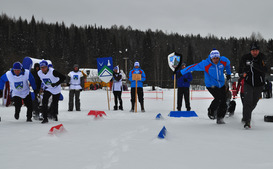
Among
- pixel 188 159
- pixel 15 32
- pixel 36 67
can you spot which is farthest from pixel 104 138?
pixel 15 32

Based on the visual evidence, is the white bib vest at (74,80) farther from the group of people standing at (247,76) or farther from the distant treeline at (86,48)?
the distant treeline at (86,48)

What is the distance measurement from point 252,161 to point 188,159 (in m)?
0.70

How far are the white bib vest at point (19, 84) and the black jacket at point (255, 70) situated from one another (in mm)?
5056

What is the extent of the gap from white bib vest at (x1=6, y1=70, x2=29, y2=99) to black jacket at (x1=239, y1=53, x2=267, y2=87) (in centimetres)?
506

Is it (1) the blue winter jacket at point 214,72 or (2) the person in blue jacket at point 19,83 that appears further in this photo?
(2) the person in blue jacket at point 19,83

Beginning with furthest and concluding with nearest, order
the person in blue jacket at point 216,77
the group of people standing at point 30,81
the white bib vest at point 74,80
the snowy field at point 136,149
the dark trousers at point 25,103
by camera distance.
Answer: the white bib vest at point 74,80, the dark trousers at point 25,103, the group of people standing at point 30,81, the person in blue jacket at point 216,77, the snowy field at point 136,149

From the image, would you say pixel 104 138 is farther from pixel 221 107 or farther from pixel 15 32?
pixel 15 32

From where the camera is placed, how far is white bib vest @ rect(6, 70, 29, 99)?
20.5 feet

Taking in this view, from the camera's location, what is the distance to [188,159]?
116 inches

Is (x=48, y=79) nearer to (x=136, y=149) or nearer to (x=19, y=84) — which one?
(x=19, y=84)

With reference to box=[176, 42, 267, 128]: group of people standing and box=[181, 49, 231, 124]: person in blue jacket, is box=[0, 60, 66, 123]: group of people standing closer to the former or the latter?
box=[181, 49, 231, 124]: person in blue jacket

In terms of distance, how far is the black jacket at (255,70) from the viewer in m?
4.94

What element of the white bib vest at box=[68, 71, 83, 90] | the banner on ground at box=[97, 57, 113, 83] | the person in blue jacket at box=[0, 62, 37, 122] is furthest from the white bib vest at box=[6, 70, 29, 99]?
the banner on ground at box=[97, 57, 113, 83]

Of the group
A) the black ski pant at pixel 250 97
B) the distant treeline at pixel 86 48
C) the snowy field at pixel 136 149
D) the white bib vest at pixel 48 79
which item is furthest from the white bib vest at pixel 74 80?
the distant treeline at pixel 86 48
